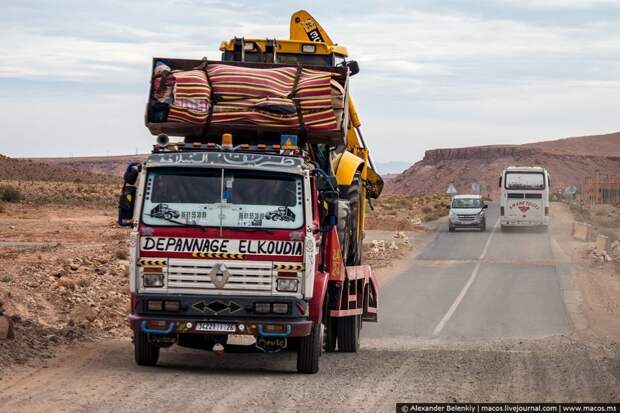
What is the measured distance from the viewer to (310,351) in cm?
1382

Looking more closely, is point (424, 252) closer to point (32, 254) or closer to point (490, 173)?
point (32, 254)

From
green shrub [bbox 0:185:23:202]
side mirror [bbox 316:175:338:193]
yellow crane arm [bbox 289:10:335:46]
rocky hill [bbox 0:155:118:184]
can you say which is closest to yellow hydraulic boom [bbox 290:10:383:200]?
yellow crane arm [bbox 289:10:335:46]

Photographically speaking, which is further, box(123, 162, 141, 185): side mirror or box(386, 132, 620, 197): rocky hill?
box(386, 132, 620, 197): rocky hill

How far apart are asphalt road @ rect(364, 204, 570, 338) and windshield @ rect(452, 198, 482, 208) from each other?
924 cm

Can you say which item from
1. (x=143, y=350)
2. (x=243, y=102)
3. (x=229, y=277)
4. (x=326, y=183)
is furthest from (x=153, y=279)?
(x=243, y=102)

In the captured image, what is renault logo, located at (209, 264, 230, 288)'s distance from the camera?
13.2 meters

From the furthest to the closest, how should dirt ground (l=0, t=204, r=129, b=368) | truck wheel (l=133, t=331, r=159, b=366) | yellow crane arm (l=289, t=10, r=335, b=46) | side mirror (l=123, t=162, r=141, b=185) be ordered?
yellow crane arm (l=289, t=10, r=335, b=46), dirt ground (l=0, t=204, r=129, b=368), truck wheel (l=133, t=331, r=159, b=366), side mirror (l=123, t=162, r=141, b=185)

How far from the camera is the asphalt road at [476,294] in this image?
906 inches

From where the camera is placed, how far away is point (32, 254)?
93.4ft

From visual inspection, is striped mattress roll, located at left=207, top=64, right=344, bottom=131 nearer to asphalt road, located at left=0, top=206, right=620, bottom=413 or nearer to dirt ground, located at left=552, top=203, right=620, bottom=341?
asphalt road, located at left=0, top=206, right=620, bottom=413

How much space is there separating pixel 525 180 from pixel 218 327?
46.7 meters

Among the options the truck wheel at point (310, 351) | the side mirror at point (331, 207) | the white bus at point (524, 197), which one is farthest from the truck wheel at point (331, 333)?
the white bus at point (524, 197)

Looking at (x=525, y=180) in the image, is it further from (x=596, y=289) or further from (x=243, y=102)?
(x=243, y=102)

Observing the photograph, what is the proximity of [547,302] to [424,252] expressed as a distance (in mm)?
17538
